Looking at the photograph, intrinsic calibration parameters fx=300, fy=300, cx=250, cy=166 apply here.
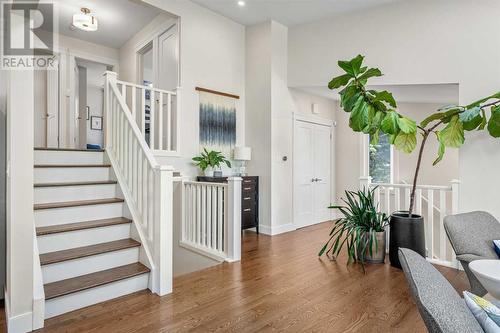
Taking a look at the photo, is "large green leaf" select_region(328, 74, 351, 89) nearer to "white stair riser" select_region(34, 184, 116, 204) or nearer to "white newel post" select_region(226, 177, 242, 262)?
"white newel post" select_region(226, 177, 242, 262)

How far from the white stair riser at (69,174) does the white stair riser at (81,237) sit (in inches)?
30.9

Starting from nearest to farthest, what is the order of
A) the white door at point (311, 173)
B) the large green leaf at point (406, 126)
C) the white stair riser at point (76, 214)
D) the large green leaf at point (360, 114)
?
the white stair riser at point (76, 214) < the large green leaf at point (406, 126) < the large green leaf at point (360, 114) < the white door at point (311, 173)

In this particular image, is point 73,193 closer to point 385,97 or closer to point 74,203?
point 74,203

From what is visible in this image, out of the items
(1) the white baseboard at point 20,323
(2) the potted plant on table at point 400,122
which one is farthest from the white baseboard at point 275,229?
(1) the white baseboard at point 20,323

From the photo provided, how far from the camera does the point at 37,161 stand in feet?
10.8

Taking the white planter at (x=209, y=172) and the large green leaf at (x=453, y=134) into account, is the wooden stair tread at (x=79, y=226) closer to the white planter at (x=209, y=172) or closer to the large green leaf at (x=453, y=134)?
the white planter at (x=209, y=172)

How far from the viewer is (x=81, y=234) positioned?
282 centimetres

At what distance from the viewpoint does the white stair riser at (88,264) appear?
2.47 meters

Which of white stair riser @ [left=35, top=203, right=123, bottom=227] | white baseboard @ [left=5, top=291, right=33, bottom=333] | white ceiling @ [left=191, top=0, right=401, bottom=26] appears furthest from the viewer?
white ceiling @ [left=191, top=0, right=401, bottom=26]

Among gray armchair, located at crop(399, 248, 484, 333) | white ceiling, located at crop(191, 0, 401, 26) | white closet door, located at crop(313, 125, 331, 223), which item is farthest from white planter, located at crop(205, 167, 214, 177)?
gray armchair, located at crop(399, 248, 484, 333)

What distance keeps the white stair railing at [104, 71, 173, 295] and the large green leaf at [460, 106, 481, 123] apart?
2959mm

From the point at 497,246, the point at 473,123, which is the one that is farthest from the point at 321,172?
the point at 497,246

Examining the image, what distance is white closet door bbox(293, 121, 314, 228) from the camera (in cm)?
562

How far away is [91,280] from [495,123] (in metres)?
4.14
